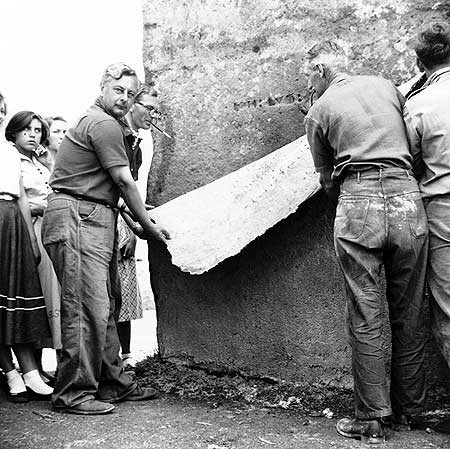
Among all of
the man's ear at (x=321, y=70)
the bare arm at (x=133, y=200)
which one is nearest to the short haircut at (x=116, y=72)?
the bare arm at (x=133, y=200)

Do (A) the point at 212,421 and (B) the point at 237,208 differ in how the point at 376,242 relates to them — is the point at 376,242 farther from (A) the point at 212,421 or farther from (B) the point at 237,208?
(A) the point at 212,421

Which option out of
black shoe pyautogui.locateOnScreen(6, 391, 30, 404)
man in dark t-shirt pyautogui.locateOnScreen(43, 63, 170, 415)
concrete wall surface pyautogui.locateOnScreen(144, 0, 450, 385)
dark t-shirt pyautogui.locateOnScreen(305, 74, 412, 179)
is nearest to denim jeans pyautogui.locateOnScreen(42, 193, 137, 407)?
man in dark t-shirt pyautogui.locateOnScreen(43, 63, 170, 415)

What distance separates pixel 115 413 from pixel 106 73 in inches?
66.2

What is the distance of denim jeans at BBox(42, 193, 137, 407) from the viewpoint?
3.67m

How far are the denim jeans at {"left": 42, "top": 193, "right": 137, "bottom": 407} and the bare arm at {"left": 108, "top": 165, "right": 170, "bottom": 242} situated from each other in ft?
0.49

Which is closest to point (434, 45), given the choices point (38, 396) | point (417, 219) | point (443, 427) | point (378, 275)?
point (417, 219)

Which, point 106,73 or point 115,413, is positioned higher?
point 106,73

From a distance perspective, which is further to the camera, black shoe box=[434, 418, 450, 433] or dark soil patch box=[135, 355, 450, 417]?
dark soil patch box=[135, 355, 450, 417]

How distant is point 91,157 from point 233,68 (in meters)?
1.22

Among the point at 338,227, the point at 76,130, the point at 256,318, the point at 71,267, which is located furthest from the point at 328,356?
the point at 76,130

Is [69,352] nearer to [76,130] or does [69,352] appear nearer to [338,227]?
[76,130]

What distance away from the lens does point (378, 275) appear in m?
3.18

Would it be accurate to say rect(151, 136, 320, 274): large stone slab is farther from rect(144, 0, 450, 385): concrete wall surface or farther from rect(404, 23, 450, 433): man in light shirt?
rect(404, 23, 450, 433): man in light shirt

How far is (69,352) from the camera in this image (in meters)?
3.66
